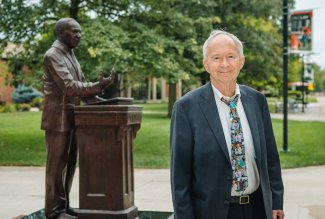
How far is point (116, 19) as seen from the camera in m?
16.1

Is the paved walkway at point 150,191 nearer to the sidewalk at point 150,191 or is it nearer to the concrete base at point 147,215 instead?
the sidewalk at point 150,191

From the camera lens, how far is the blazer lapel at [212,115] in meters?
3.08

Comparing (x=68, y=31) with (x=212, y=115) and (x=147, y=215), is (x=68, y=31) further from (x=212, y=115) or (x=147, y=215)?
(x=212, y=115)

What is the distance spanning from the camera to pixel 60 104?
5.82 metres

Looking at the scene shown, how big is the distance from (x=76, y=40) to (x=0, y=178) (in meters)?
5.55

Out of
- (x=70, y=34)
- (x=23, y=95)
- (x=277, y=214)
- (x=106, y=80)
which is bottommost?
(x=23, y=95)

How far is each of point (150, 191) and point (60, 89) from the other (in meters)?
3.67

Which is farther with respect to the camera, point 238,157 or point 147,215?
point 147,215

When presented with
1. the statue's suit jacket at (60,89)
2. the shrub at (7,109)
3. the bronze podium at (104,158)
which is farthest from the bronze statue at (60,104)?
the shrub at (7,109)

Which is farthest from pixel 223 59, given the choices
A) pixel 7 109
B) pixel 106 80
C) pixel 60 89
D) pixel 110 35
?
pixel 7 109

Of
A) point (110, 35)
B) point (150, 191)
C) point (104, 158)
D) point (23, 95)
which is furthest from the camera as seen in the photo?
point (23, 95)

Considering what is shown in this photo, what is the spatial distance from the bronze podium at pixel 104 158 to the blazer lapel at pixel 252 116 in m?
2.59

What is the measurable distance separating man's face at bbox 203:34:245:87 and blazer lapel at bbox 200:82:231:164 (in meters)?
0.12

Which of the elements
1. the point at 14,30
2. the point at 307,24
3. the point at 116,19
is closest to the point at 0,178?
the point at 14,30
